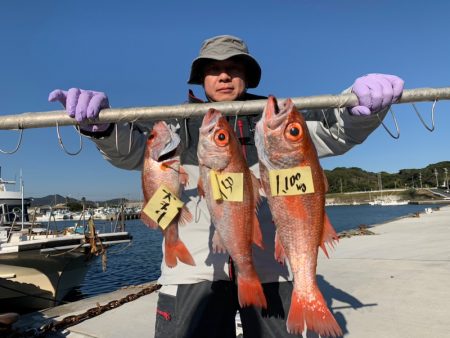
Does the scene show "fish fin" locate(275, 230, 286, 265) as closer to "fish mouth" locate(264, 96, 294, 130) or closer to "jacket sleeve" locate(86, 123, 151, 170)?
"fish mouth" locate(264, 96, 294, 130)

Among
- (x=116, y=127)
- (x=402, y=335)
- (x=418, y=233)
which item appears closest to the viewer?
(x=116, y=127)

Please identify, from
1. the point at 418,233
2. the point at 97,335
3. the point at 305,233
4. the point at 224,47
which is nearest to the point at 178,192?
the point at 305,233

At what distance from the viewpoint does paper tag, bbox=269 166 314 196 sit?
7.08 feet

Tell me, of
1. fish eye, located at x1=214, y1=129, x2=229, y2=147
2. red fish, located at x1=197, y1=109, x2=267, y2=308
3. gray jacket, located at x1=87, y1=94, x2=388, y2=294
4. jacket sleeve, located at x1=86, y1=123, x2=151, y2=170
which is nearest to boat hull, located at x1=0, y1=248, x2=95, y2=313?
jacket sleeve, located at x1=86, y1=123, x2=151, y2=170

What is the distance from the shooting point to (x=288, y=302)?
2.65 m

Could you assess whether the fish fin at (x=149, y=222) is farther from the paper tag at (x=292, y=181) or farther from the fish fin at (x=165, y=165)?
the paper tag at (x=292, y=181)

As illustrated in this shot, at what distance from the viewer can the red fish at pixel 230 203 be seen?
227cm

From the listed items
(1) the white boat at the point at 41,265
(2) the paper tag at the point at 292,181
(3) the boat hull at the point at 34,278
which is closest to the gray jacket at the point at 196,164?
(2) the paper tag at the point at 292,181

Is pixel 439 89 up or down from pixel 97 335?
up

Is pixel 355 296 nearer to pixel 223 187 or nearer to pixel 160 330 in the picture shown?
pixel 160 330

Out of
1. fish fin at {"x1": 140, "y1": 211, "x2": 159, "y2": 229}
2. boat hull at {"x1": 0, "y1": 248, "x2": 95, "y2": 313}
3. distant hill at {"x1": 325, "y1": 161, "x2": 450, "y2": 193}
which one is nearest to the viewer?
fish fin at {"x1": 140, "y1": 211, "x2": 159, "y2": 229}

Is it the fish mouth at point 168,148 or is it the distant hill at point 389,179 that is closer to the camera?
the fish mouth at point 168,148

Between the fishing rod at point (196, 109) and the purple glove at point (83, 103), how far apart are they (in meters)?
0.05

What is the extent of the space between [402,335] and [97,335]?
3.99 m
